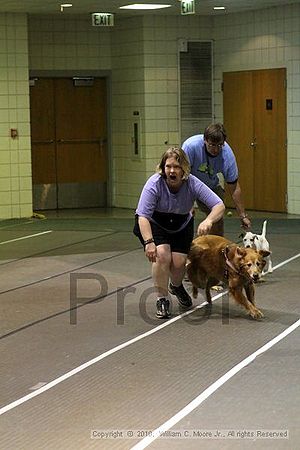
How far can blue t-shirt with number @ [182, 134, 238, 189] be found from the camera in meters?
8.28

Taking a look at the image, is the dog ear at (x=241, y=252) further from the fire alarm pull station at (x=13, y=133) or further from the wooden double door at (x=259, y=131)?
the fire alarm pull station at (x=13, y=133)

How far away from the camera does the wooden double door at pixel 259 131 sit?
14.1 metres

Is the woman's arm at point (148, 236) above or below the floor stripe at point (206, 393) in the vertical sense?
above

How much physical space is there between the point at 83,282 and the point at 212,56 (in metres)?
7.00

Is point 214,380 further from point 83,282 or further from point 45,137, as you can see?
point 45,137

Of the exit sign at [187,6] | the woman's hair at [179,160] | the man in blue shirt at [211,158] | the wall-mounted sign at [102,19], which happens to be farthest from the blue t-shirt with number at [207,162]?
the wall-mounted sign at [102,19]

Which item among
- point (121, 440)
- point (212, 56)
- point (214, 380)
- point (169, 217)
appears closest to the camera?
point (121, 440)

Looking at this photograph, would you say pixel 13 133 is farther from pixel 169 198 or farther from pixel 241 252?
pixel 241 252

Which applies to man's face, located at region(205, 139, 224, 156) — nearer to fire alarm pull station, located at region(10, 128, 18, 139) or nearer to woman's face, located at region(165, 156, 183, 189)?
woman's face, located at region(165, 156, 183, 189)

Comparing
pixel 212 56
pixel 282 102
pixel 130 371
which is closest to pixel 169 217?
pixel 130 371

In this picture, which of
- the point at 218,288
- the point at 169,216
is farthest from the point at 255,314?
the point at 218,288

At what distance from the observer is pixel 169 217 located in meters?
7.43

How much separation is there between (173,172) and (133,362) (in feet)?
5.40

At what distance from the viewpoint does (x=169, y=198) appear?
24.1ft
